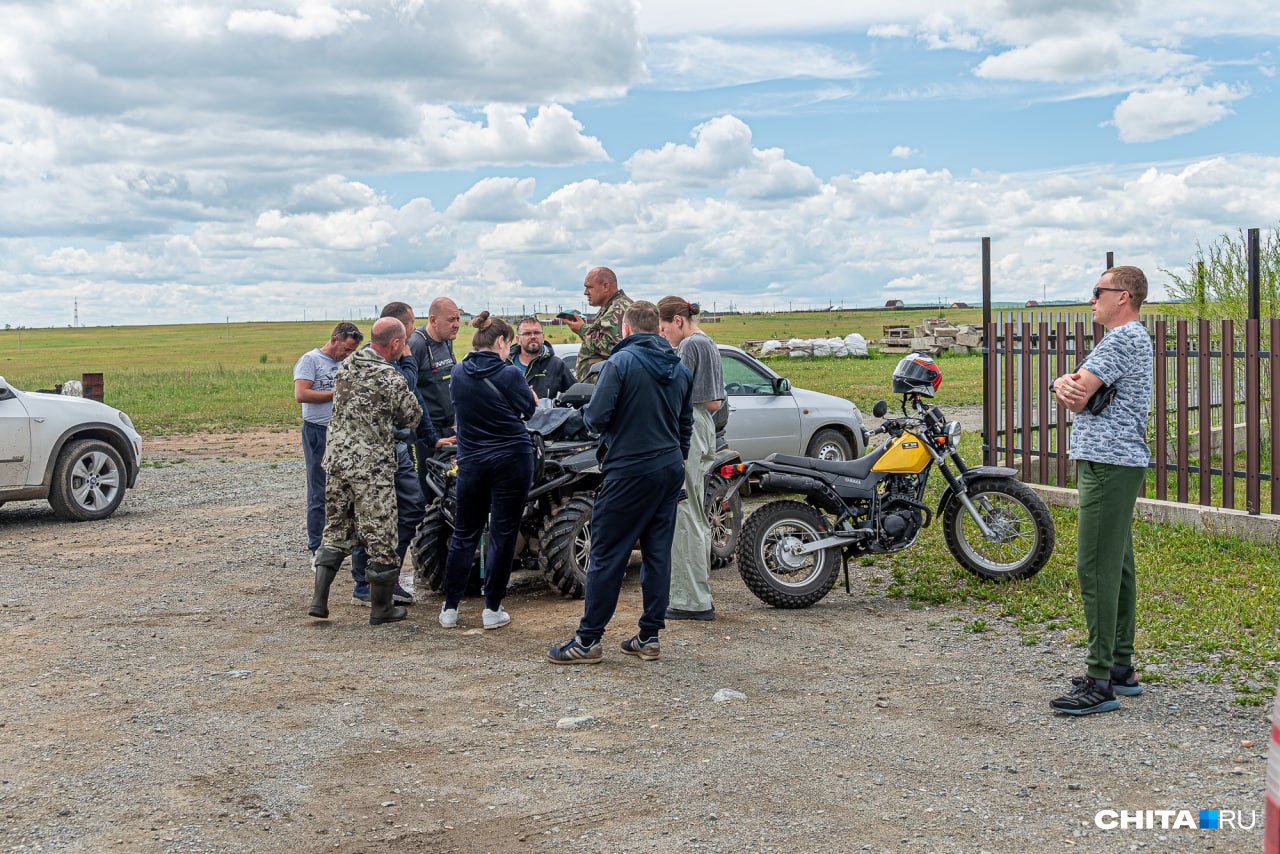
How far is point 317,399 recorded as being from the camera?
8.74 meters

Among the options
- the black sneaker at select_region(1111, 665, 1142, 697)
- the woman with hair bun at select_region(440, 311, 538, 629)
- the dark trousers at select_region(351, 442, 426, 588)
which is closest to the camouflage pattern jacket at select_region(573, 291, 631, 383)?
the woman with hair bun at select_region(440, 311, 538, 629)

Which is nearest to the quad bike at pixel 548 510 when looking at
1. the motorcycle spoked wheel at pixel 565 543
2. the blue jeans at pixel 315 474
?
the motorcycle spoked wheel at pixel 565 543

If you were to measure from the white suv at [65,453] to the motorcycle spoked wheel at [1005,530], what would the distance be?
28.8 feet

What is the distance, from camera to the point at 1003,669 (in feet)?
21.0

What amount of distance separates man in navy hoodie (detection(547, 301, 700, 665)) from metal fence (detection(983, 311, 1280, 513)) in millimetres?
4183

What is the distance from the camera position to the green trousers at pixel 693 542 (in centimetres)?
762

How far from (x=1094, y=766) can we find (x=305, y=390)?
234 inches

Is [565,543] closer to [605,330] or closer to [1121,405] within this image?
[605,330]

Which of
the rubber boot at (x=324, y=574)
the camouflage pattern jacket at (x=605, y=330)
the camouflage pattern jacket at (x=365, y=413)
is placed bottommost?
the rubber boot at (x=324, y=574)

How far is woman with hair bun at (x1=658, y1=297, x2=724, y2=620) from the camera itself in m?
7.62

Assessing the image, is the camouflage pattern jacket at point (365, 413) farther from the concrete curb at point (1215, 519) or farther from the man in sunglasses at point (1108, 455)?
the concrete curb at point (1215, 519)

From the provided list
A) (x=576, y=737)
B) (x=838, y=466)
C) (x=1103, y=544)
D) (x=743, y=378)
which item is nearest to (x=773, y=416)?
(x=743, y=378)

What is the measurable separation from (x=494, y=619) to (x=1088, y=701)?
11.8ft

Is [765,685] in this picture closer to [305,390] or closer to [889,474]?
[889,474]
